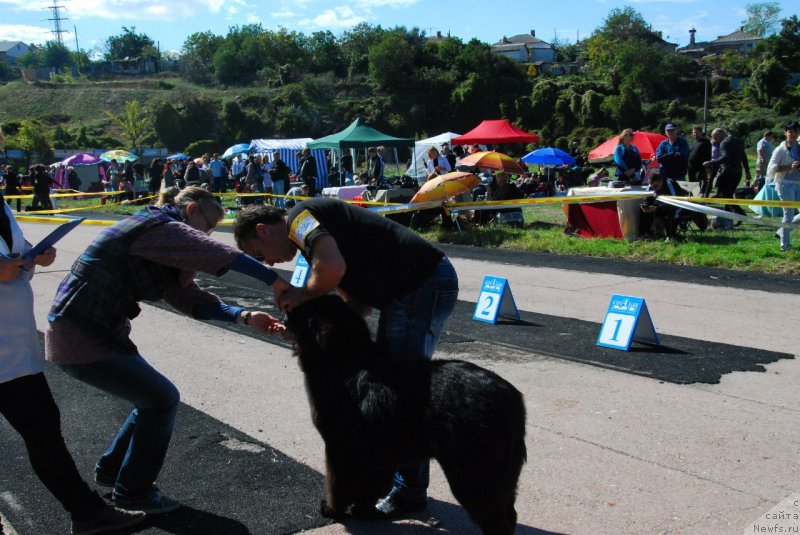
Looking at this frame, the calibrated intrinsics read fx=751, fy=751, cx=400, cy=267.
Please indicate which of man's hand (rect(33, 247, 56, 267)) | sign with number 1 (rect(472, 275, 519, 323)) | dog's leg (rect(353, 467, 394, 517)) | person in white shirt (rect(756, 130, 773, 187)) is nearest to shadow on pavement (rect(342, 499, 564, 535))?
dog's leg (rect(353, 467, 394, 517))

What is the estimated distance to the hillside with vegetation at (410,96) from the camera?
54366mm

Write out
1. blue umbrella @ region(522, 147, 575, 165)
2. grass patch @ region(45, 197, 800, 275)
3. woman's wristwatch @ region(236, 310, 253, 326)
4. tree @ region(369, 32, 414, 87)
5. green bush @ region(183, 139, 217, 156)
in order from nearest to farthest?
woman's wristwatch @ region(236, 310, 253, 326) < grass patch @ region(45, 197, 800, 275) < blue umbrella @ region(522, 147, 575, 165) < green bush @ region(183, 139, 217, 156) < tree @ region(369, 32, 414, 87)

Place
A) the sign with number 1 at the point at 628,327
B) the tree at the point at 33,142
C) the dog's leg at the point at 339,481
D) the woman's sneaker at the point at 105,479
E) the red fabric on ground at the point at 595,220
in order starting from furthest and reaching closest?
1. the tree at the point at 33,142
2. the red fabric on ground at the point at 595,220
3. the sign with number 1 at the point at 628,327
4. the woman's sneaker at the point at 105,479
5. the dog's leg at the point at 339,481

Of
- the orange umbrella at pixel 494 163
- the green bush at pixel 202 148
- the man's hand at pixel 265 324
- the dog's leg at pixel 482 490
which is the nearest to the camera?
the dog's leg at pixel 482 490

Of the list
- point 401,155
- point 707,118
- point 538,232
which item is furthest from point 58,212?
point 707,118

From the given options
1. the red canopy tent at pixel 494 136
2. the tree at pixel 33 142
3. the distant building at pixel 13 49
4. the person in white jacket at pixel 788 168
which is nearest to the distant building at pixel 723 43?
the tree at pixel 33 142

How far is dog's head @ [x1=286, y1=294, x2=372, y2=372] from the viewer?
10.9 feet

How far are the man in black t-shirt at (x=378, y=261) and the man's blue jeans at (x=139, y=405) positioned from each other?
79cm

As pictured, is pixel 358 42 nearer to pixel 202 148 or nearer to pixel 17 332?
pixel 202 148

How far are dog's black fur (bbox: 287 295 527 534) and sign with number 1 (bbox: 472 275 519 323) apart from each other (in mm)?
4847

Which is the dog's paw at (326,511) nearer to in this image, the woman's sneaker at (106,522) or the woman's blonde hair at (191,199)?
the woman's sneaker at (106,522)

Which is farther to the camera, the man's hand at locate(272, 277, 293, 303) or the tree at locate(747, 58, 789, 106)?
the tree at locate(747, 58, 789, 106)

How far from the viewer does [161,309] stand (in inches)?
374

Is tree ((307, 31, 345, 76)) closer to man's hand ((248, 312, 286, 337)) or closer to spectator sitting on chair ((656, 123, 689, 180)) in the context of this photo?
spectator sitting on chair ((656, 123, 689, 180))
